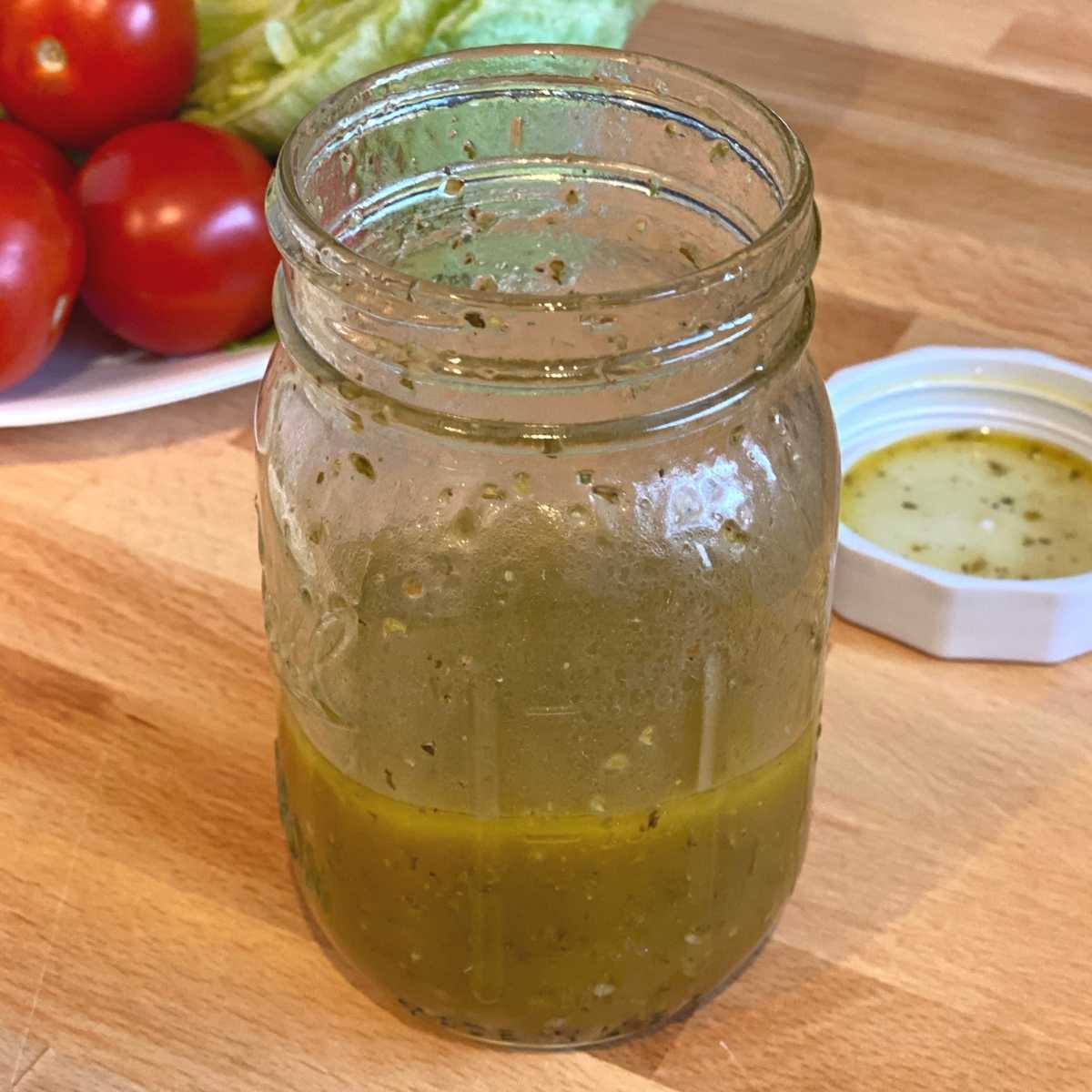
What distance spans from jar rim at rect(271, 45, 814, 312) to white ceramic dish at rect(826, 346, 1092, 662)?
29 centimetres

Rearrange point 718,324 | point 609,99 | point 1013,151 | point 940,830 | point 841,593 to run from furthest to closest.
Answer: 1. point 1013,151
2. point 841,593
3. point 940,830
4. point 609,99
5. point 718,324

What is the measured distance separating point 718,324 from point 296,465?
0.18 metres

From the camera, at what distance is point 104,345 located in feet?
3.62

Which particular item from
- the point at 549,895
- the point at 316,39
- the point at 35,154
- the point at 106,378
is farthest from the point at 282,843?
the point at 316,39

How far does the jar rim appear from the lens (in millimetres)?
511

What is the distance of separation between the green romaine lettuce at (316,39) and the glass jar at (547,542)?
0.53 meters

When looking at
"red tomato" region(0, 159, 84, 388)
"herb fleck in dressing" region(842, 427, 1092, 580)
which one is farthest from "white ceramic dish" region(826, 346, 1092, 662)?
"red tomato" region(0, 159, 84, 388)

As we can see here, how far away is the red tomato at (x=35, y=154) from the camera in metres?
1.06

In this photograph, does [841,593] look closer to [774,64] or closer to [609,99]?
[609,99]

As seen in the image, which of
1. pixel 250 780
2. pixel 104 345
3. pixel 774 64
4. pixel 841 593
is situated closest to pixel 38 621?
pixel 250 780

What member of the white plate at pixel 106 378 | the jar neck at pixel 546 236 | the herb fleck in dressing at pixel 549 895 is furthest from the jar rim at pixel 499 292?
the white plate at pixel 106 378

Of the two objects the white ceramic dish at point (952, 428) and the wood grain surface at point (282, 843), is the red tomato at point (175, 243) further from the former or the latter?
the white ceramic dish at point (952, 428)

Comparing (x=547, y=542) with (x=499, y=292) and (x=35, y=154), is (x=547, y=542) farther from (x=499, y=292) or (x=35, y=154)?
(x=35, y=154)

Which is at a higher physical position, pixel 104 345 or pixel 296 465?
pixel 296 465
